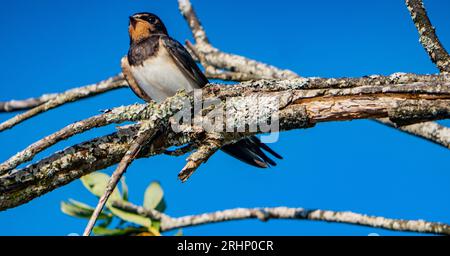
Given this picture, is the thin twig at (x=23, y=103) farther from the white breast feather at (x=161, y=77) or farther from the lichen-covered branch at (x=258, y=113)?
the lichen-covered branch at (x=258, y=113)

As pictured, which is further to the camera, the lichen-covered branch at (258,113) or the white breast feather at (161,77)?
the white breast feather at (161,77)

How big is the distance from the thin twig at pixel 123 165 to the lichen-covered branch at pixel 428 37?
1.62 metres

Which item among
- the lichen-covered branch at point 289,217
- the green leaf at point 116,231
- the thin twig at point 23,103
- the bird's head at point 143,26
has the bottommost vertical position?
the lichen-covered branch at point 289,217

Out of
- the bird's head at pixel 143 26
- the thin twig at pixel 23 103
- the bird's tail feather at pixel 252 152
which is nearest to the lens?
the bird's tail feather at pixel 252 152

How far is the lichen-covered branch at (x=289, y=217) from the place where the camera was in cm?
330

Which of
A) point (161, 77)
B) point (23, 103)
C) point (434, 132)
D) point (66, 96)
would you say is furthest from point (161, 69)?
point (434, 132)

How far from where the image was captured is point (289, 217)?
3.77 metres

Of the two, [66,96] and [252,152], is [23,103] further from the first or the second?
[252,152]

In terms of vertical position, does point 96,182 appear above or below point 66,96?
below

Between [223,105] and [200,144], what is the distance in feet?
0.85

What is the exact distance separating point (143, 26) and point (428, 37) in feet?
11.7

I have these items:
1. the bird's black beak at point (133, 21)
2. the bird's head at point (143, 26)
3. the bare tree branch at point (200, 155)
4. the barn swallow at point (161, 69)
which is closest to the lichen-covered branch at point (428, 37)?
the bare tree branch at point (200, 155)

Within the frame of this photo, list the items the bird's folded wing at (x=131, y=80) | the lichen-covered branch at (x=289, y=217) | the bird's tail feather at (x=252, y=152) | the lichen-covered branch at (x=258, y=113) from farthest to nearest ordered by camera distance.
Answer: the bird's folded wing at (x=131, y=80) → the bird's tail feather at (x=252, y=152) → the lichen-covered branch at (x=289, y=217) → the lichen-covered branch at (x=258, y=113)

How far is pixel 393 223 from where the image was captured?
3.36 metres
